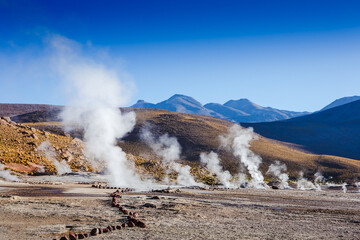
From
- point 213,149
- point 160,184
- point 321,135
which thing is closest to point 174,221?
point 160,184

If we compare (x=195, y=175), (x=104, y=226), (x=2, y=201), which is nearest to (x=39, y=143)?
(x=195, y=175)

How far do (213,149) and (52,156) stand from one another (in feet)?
A: 148

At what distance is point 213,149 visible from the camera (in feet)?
300

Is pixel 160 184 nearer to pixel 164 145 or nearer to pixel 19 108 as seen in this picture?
pixel 164 145

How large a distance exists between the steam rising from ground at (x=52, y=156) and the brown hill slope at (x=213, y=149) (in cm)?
2490

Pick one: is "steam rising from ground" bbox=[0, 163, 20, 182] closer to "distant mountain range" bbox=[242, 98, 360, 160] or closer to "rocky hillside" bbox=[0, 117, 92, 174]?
"rocky hillside" bbox=[0, 117, 92, 174]

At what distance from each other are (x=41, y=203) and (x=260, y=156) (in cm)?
7300

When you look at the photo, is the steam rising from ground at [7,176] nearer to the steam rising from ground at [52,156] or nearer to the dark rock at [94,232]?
the steam rising from ground at [52,156]

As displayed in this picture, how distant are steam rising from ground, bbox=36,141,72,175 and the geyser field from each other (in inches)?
7.0

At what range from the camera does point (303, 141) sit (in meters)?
150

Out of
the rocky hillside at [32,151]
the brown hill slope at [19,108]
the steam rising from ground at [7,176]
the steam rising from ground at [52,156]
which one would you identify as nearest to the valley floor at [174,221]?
the steam rising from ground at [7,176]

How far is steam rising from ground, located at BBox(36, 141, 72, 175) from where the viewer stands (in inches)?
2172

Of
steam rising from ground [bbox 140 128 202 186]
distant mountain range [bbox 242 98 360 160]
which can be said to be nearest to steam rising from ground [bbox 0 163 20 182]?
steam rising from ground [bbox 140 128 202 186]

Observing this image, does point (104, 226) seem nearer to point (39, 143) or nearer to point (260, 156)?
point (39, 143)
